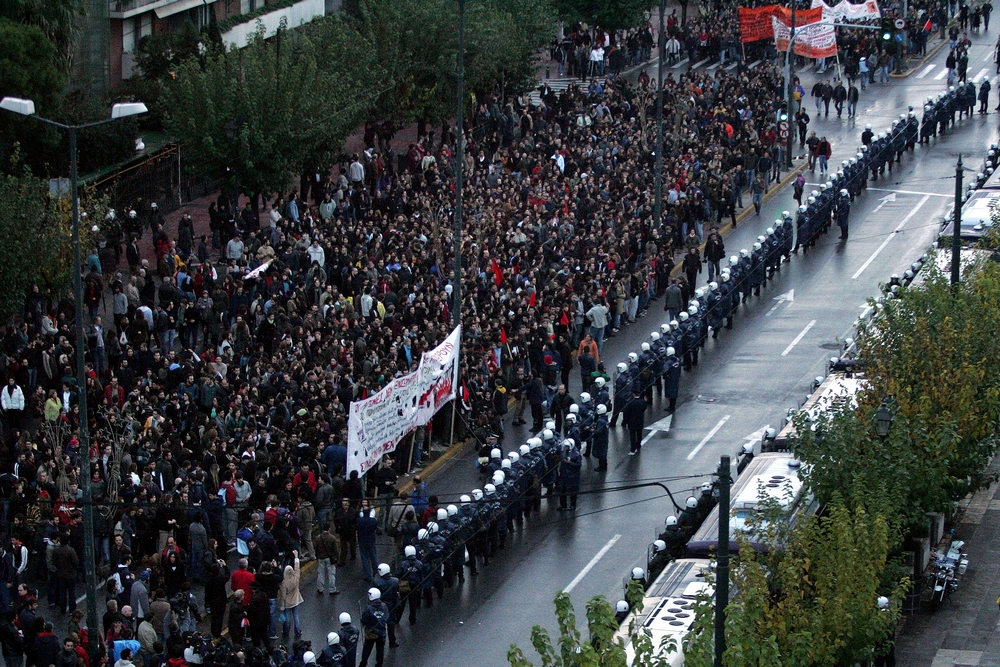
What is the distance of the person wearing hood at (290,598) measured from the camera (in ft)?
82.0

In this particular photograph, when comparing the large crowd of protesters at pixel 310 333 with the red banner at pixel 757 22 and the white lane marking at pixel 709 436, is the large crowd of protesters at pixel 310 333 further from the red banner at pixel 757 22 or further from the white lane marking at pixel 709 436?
the red banner at pixel 757 22

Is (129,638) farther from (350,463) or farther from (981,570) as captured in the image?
(981,570)

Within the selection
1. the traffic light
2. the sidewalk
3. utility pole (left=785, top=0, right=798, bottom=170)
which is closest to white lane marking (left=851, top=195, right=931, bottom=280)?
utility pole (left=785, top=0, right=798, bottom=170)

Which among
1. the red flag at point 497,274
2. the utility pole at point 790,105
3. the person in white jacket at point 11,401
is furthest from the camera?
the utility pole at point 790,105

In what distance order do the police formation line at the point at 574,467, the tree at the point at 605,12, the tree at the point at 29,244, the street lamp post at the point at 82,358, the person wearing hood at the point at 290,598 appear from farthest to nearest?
the tree at the point at 605,12 → the tree at the point at 29,244 → the police formation line at the point at 574,467 → the person wearing hood at the point at 290,598 → the street lamp post at the point at 82,358

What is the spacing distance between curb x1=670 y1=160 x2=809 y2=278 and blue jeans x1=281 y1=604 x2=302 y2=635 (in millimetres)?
18549

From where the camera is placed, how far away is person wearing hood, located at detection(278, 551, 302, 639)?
25000 millimetres

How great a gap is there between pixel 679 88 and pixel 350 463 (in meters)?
28.0

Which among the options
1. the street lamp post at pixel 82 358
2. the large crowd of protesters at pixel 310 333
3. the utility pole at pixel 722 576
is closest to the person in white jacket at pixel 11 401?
the large crowd of protesters at pixel 310 333

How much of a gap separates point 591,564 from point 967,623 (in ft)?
18.1

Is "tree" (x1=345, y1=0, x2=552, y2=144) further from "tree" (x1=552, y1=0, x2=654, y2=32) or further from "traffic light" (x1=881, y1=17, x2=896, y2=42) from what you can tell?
"traffic light" (x1=881, y1=17, x2=896, y2=42)

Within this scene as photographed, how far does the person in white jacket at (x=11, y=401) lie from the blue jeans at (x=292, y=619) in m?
7.30

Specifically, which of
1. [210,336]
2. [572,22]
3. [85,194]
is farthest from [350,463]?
[572,22]

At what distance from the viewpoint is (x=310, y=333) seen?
32.8 meters
